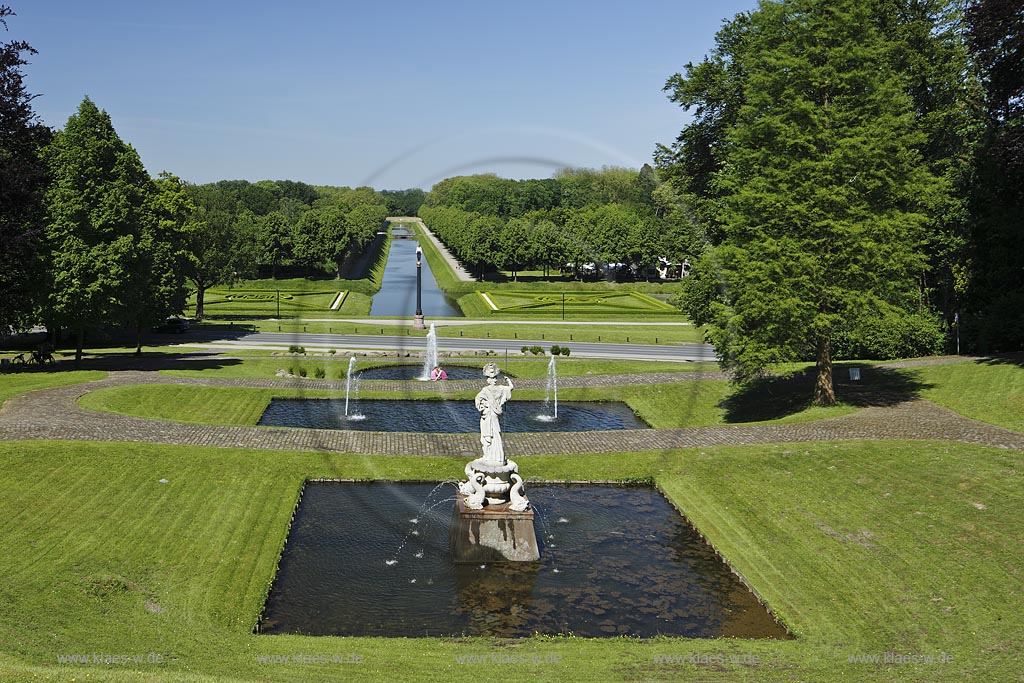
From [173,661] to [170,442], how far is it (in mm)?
20420

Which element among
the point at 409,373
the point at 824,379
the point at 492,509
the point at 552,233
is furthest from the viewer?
the point at 552,233

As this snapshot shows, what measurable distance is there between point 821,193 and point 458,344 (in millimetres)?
40325

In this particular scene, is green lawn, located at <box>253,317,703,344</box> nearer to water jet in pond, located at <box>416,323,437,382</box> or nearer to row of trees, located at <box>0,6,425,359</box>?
water jet in pond, located at <box>416,323,437,382</box>

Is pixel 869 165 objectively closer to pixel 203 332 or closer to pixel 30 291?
pixel 30 291

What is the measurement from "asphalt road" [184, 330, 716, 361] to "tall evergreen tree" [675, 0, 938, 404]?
27.0 metres

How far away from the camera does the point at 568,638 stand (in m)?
21.0

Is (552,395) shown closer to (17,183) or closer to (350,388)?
(350,388)

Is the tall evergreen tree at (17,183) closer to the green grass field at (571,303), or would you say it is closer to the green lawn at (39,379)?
the green lawn at (39,379)

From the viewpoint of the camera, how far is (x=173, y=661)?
59.2 feet

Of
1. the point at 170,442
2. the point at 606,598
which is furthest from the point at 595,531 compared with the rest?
the point at 170,442

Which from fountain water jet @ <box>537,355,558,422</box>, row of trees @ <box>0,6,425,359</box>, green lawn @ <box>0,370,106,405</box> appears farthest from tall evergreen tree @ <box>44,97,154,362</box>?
fountain water jet @ <box>537,355,558,422</box>

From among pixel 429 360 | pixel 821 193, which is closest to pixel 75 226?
pixel 429 360

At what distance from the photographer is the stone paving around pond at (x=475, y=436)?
3697 cm

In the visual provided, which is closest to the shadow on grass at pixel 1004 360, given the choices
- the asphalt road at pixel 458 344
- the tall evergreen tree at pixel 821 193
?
the tall evergreen tree at pixel 821 193
